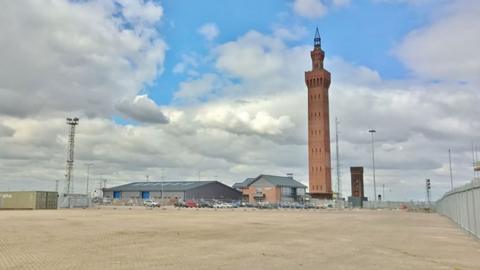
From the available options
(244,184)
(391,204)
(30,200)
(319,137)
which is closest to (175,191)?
(244,184)

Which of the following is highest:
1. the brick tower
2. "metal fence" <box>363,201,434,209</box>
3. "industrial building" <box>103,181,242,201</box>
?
the brick tower

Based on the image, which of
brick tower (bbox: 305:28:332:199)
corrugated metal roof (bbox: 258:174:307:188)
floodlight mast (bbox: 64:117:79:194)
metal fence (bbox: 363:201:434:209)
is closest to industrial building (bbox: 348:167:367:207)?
corrugated metal roof (bbox: 258:174:307:188)

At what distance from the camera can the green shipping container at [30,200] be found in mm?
91375

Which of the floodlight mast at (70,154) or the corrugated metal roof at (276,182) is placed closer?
the floodlight mast at (70,154)

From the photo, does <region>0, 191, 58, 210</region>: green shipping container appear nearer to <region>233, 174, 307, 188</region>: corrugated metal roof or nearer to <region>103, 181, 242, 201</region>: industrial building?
<region>103, 181, 242, 201</region>: industrial building

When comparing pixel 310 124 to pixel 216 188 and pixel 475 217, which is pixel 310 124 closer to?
pixel 216 188

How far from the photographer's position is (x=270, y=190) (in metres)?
166

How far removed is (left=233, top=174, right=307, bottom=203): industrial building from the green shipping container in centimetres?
8627

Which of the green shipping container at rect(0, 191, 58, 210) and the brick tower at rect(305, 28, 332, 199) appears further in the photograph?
the brick tower at rect(305, 28, 332, 199)

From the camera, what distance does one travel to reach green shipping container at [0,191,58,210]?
91.4 meters

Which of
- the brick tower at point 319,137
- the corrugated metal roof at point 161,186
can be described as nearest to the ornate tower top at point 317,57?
the brick tower at point 319,137

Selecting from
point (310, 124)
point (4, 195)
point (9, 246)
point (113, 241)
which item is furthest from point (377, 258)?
point (310, 124)

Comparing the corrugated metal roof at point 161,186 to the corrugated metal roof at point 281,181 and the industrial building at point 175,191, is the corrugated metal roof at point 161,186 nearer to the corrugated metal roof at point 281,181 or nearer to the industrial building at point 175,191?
the industrial building at point 175,191

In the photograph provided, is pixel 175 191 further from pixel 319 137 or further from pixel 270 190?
pixel 319 137
